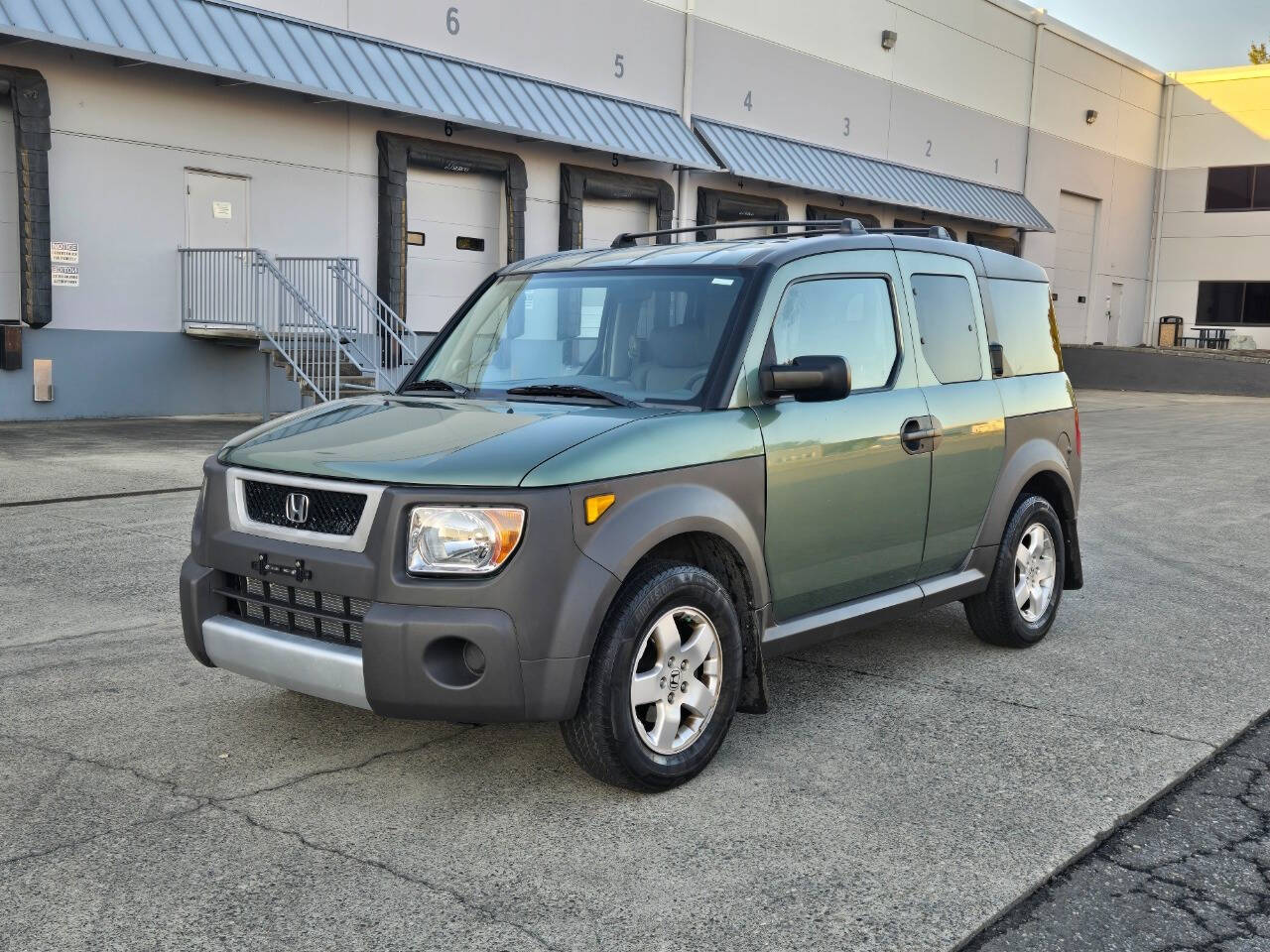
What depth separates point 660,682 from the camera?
4.21 meters

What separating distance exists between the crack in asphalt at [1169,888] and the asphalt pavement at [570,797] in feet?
0.23

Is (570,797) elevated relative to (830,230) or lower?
lower

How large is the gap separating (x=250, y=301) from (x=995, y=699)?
1460cm

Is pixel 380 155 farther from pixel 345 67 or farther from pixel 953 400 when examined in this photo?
pixel 953 400

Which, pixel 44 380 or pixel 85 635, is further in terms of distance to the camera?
pixel 44 380

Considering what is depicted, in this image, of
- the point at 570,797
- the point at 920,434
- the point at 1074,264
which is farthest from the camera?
the point at 1074,264

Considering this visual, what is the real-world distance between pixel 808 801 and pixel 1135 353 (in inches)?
1389

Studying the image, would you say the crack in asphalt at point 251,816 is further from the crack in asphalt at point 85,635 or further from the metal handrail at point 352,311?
the metal handrail at point 352,311

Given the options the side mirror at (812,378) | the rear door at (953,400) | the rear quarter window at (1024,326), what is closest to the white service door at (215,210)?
the rear quarter window at (1024,326)

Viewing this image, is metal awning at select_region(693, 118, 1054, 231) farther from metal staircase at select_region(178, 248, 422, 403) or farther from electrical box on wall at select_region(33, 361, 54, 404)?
electrical box on wall at select_region(33, 361, 54, 404)

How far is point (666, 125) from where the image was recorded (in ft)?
80.4

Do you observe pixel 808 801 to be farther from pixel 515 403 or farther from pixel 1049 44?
pixel 1049 44

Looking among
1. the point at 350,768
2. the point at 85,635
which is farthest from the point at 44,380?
the point at 350,768

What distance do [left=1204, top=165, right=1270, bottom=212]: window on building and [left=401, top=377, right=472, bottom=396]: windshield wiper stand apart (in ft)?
145
